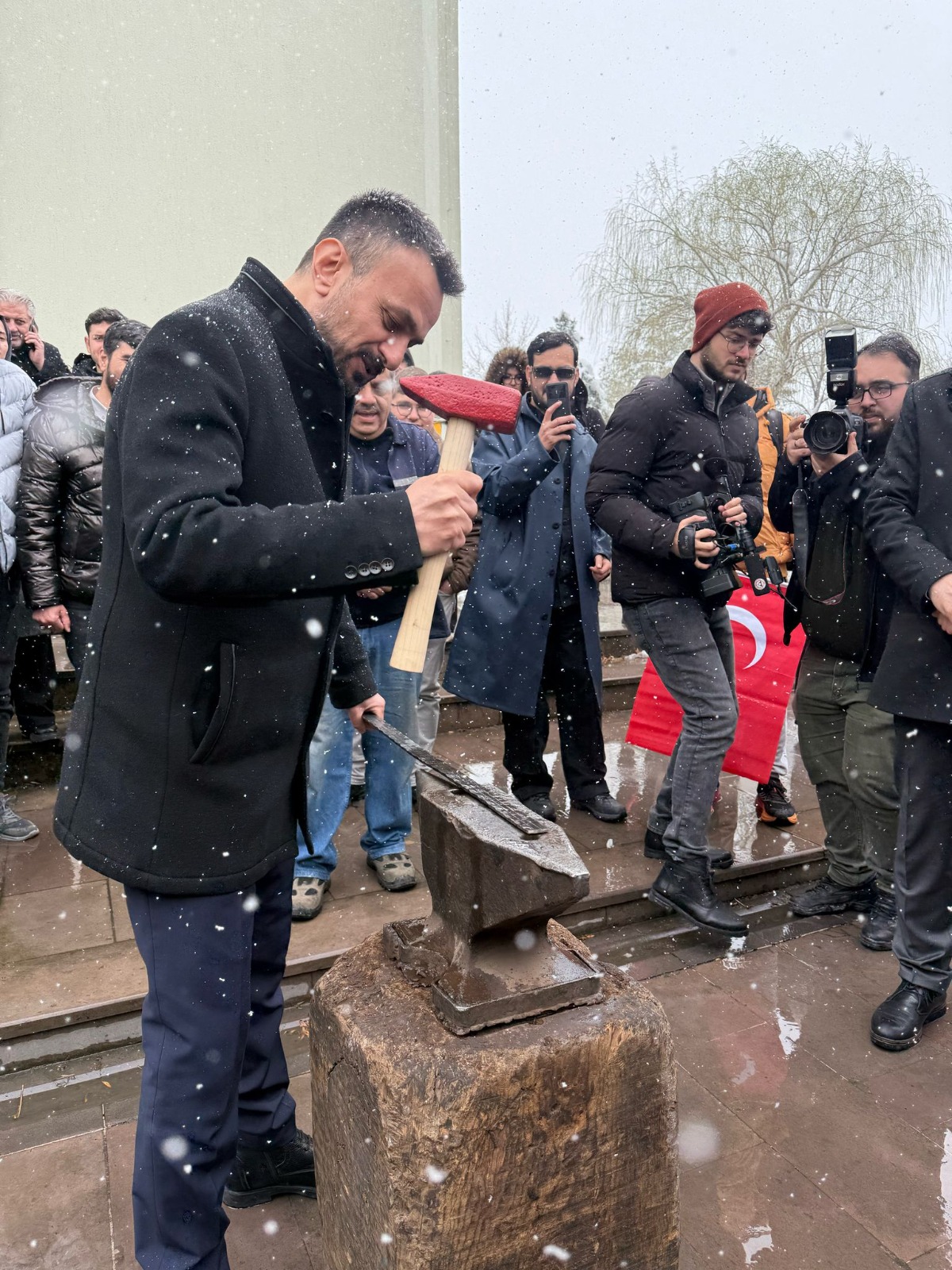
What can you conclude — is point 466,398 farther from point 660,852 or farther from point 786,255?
point 786,255

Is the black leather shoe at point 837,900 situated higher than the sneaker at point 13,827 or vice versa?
the sneaker at point 13,827

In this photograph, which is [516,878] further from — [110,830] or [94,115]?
[94,115]

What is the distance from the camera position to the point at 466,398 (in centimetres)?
188

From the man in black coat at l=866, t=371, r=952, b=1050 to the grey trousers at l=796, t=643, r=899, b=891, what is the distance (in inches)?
22.2

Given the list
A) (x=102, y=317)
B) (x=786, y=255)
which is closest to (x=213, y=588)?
(x=102, y=317)

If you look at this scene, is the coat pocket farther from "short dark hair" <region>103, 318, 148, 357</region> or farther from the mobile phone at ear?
"short dark hair" <region>103, 318, 148, 357</region>

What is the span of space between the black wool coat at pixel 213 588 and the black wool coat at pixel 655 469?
178 centimetres

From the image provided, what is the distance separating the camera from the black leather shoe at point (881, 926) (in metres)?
3.34

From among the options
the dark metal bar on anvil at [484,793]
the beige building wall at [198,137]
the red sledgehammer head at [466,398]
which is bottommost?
the dark metal bar on anvil at [484,793]

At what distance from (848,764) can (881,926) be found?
592 millimetres

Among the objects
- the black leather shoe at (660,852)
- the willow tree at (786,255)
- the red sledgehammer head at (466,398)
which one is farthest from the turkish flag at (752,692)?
the willow tree at (786,255)

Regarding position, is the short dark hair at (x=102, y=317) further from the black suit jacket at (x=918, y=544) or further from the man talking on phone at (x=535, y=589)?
the black suit jacket at (x=918, y=544)

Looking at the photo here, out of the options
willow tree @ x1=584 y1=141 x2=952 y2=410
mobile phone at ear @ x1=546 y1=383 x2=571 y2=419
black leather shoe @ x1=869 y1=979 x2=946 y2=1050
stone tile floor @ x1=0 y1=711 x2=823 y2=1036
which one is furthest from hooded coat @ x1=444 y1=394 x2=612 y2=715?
willow tree @ x1=584 y1=141 x2=952 y2=410

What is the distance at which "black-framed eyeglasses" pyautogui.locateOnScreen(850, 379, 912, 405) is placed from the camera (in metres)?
3.55
